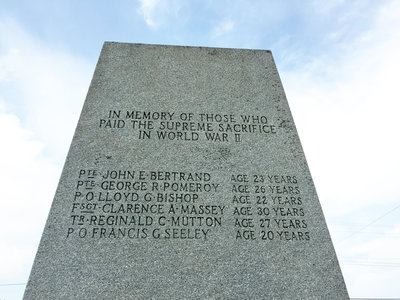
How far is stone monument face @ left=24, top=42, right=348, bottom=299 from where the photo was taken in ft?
10.3

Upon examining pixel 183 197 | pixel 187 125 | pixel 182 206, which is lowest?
pixel 182 206

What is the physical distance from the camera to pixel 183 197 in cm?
365

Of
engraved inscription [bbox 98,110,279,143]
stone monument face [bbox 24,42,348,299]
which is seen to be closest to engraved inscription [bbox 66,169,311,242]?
stone monument face [bbox 24,42,348,299]

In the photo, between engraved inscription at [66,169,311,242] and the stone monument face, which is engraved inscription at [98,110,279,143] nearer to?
the stone monument face

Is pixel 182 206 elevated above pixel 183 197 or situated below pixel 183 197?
below

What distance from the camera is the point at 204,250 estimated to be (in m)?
3.33

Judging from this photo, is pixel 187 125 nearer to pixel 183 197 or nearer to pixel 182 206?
pixel 183 197

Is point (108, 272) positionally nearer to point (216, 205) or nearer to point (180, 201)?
point (180, 201)

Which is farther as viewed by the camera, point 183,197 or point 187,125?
point 187,125

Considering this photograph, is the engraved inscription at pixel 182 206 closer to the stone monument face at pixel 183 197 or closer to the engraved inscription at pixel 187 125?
the stone monument face at pixel 183 197

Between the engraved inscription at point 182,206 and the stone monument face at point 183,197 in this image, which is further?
the engraved inscription at point 182,206

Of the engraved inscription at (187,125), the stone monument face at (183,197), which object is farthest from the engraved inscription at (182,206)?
the engraved inscription at (187,125)

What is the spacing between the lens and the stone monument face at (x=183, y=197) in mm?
3148

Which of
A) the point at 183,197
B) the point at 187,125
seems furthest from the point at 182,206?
the point at 187,125
